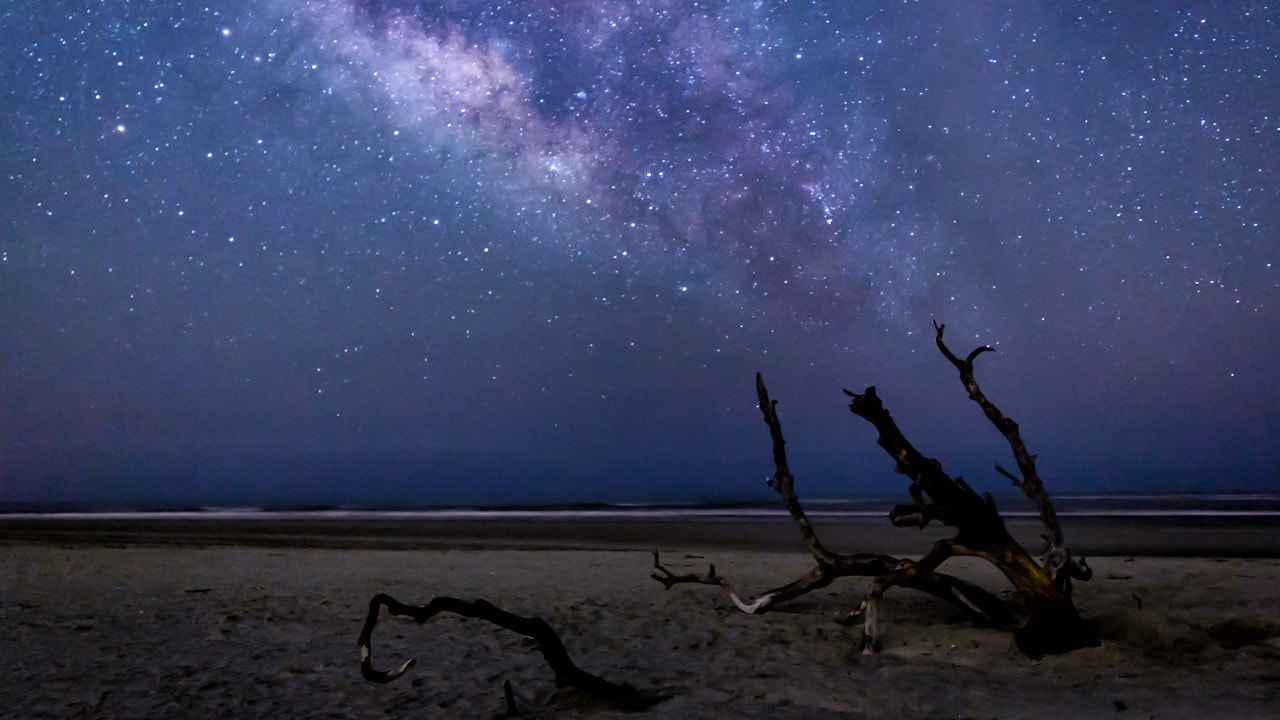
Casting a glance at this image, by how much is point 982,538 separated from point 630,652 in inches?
134

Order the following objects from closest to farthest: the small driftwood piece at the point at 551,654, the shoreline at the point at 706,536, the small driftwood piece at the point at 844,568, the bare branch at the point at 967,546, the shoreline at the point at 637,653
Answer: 1. the small driftwood piece at the point at 551,654
2. the shoreline at the point at 637,653
3. the bare branch at the point at 967,546
4. the small driftwood piece at the point at 844,568
5. the shoreline at the point at 706,536

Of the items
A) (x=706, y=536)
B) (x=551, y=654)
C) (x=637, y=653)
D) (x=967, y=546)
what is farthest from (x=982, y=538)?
(x=706, y=536)

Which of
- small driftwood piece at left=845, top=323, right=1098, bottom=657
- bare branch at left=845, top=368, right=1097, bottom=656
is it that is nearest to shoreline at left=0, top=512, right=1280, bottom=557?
small driftwood piece at left=845, top=323, right=1098, bottom=657

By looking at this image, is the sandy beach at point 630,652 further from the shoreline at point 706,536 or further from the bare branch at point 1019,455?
the shoreline at point 706,536

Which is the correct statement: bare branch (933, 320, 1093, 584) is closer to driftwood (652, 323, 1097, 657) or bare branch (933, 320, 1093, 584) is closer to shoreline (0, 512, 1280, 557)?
driftwood (652, 323, 1097, 657)

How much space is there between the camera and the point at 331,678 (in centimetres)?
660

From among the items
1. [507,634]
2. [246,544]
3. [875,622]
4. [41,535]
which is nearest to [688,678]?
[875,622]

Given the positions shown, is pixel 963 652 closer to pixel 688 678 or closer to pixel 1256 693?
pixel 1256 693

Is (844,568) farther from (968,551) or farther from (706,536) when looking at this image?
(706,536)

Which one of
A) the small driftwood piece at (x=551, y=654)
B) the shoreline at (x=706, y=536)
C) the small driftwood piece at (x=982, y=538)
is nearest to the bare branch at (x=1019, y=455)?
the small driftwood piece at (x=982, y=538)

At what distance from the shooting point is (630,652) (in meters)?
7.54

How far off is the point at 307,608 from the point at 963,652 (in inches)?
289

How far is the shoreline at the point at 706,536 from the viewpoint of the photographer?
56.3 ft

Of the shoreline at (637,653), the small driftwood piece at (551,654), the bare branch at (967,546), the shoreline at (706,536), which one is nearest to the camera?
the small driftwood piece at (551,654)
